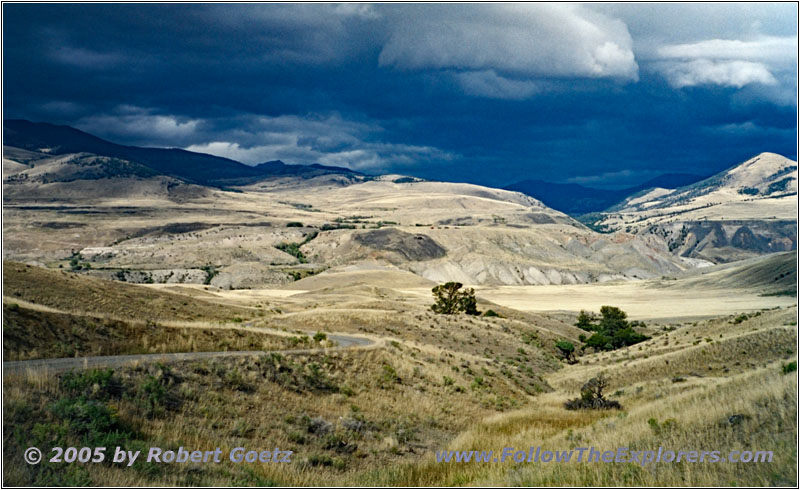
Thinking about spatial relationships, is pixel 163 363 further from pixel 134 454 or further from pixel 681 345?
pixel 681 345

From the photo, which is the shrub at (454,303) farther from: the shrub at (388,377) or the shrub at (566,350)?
the shrub at (388,377)

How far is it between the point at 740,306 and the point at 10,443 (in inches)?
4928

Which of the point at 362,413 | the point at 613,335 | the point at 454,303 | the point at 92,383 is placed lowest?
the point at 613,335

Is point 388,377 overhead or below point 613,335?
overhead

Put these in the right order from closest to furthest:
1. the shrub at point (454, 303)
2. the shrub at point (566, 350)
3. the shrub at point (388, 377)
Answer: the shrub at point (388, 377) → the shrub at point (566, 350) → the shrub at point (454, 303)

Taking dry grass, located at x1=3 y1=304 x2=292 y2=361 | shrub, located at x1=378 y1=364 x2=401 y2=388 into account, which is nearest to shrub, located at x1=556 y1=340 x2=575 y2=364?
shrub, located at x1=378 y1=364 x2=401 y2=388

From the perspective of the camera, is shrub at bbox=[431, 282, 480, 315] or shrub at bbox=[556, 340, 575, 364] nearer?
shrub at bbox=[556, 340, 575, 364]

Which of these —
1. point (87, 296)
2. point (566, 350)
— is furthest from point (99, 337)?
point (566, 350)

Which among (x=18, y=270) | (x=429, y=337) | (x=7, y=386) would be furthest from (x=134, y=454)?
(x=429, y=337)

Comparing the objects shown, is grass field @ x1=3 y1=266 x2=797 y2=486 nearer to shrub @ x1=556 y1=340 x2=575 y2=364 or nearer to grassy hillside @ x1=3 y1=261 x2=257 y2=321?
grassy hillside @ x1=3 y1=261 x2=257 y2=321

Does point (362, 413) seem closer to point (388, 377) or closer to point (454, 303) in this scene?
point (388, 377)

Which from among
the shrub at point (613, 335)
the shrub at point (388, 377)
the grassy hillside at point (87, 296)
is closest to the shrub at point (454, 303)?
Result: the shrub at point (613, 335)

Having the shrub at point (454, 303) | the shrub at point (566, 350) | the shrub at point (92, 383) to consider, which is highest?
the shrub at point (92, 383)

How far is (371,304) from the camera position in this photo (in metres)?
70.7
